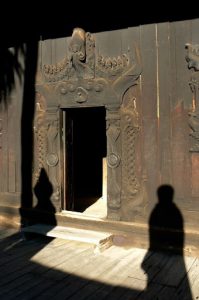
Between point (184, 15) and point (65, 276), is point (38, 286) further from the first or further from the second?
point (184, 15)

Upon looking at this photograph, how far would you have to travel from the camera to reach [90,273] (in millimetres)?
4160

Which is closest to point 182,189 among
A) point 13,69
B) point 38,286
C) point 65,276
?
A: point 65,276

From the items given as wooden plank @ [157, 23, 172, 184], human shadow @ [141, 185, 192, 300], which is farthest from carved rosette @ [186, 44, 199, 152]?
human shadow @ [141, 185, 192, 300]

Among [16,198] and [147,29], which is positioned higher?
[147,29]

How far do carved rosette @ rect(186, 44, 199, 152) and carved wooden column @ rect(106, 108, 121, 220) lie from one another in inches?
43.8

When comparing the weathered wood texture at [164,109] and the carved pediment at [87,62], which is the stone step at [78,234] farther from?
the carved pediment at [87,62]

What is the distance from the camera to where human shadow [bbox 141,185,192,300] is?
4.24m

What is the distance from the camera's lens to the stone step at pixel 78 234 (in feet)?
16.2

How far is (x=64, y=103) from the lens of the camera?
5715 millimetres

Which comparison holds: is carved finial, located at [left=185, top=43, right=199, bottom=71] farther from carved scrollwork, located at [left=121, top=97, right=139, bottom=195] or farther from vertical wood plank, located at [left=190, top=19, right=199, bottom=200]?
carved scrollwork, located at [left=121, top=97, right=139, bottom=195]

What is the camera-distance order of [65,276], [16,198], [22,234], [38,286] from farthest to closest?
[16,198] < [22,234] < [65,276] < [38,286]

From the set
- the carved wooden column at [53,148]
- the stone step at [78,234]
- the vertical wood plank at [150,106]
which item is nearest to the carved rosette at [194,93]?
the vertical wood plank at [150,106]

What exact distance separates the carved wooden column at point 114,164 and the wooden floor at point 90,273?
63 cm

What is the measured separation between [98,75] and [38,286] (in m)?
3.20
